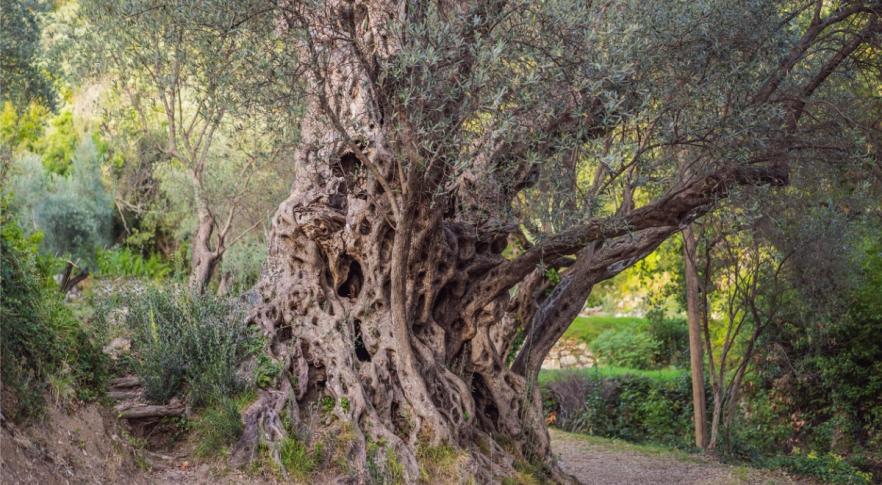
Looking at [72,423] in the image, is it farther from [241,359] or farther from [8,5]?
[8,5]

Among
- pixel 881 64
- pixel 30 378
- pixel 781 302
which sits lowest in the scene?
pixel 30 378

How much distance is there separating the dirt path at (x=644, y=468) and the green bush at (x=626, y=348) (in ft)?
24.9

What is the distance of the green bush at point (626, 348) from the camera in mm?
22750

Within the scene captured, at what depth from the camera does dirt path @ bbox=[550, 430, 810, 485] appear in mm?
11820

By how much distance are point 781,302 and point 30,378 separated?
13234 mm

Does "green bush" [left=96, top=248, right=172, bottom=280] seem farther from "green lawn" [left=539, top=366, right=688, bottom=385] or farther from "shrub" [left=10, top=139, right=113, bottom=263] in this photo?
"green lawn" [left=539, top=366, right=688, bottom=385]

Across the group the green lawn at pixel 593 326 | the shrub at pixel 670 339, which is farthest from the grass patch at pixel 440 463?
the green lawn at pixel 593 326

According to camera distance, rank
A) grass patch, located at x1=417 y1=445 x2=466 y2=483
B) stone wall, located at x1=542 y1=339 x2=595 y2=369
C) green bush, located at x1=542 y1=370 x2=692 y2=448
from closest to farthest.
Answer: grass patch, located at x1=417 y1=445 x2=466 y2=483 → green bush, located at x1=542 y1=370 x2=692 y2=448 → stone wall, located at x1=542 y1=339 x2=595 y2=369

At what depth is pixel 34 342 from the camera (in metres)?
7.32

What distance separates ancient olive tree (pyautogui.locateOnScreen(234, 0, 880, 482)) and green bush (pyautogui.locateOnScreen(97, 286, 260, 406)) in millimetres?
463

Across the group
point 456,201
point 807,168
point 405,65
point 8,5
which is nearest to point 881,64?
point 807,168

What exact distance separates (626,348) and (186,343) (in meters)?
17.0

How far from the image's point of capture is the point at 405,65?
A: 7.00 m

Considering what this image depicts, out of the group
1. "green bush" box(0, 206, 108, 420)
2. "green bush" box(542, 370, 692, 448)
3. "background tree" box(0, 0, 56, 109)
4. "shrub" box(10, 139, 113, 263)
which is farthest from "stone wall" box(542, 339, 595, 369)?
"green bush" box(0, 206, 108, 420)
